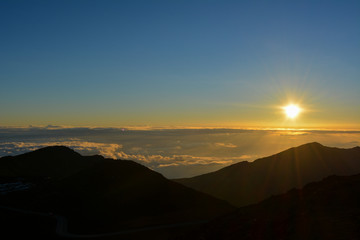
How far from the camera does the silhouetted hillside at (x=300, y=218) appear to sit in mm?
28406

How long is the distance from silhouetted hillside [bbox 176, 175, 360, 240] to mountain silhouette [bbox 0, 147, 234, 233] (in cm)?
3788

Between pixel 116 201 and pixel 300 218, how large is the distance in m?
78.7

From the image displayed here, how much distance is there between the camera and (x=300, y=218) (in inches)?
1316

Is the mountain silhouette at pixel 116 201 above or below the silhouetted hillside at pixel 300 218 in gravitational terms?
below

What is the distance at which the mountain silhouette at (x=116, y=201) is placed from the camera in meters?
81.1

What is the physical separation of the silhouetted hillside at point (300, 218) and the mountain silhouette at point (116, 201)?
3788 cm

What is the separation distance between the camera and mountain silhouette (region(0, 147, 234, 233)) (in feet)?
266

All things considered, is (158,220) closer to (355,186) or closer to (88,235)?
(88,235)

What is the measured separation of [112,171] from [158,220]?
58916 mm

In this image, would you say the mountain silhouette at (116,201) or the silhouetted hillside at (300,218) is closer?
the silhouetted hillside at (300,218)

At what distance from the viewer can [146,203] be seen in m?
101

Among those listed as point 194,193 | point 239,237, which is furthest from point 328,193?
point 194,193

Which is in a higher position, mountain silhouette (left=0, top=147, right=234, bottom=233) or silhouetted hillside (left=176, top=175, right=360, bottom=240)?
silhouetted hillside (left=176, top=175, right=360, bottom=240)

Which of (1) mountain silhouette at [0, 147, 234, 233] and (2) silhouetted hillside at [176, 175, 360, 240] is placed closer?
(2) silhouetted hillside at [176, 175, 360, 240]
